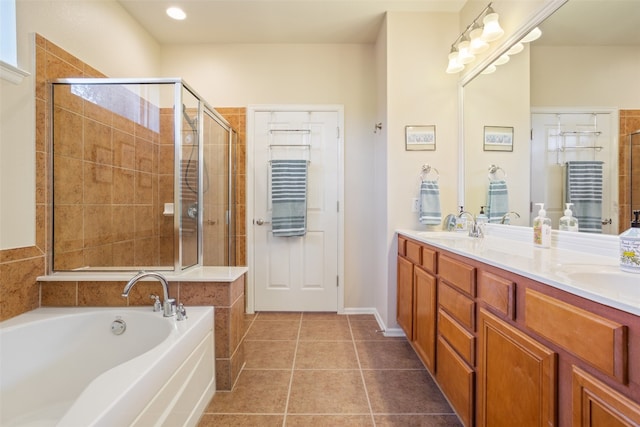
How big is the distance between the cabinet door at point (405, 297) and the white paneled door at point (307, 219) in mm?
788

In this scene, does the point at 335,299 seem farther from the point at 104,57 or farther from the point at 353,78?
the point at 104,57

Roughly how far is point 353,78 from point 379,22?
1.73ft

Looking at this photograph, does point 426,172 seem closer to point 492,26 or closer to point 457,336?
point 492,26

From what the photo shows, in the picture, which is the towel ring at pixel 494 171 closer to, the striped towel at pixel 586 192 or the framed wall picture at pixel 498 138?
the framed wall picture at pixel 498 138

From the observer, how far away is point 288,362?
2033mm

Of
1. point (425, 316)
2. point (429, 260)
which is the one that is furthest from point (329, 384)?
point (429, 260)

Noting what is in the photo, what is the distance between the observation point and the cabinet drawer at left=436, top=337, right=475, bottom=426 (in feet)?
4.08

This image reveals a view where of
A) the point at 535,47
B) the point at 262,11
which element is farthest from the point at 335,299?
the point at 262,11

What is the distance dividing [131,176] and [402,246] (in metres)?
2.17

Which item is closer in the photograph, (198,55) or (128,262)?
(128,262)

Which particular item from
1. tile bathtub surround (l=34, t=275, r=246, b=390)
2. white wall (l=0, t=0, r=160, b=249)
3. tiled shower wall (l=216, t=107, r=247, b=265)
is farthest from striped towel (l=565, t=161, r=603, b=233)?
white wall (l=0, t=0, r=160, b=249)

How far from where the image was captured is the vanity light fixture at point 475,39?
188 cm

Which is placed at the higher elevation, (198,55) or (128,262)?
(198,55)

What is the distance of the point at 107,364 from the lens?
4.83 ft
